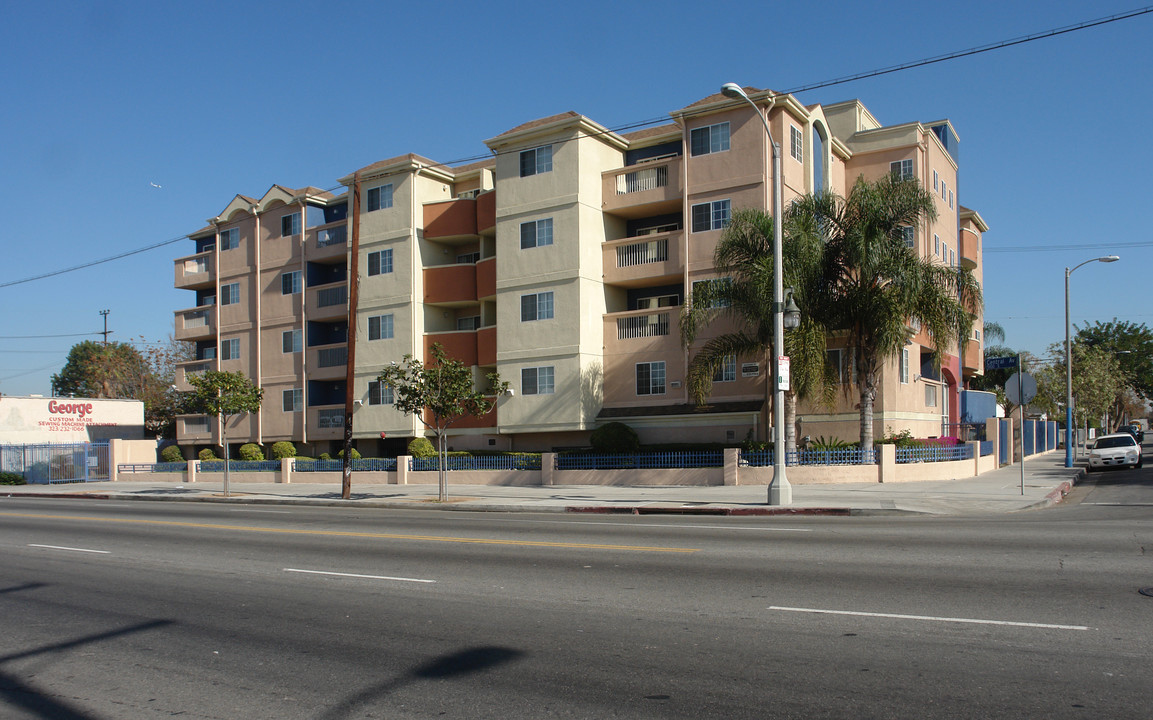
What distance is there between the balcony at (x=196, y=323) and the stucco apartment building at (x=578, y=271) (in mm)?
7189

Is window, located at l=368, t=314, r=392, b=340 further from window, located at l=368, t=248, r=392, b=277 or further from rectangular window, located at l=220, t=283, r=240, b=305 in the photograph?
rectangular window, located at l=220, t=283, r=240, b=305

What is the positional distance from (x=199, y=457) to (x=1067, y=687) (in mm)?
49054

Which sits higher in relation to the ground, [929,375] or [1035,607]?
[929,375]

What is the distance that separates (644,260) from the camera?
3409 cm

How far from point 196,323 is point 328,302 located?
11.7 m

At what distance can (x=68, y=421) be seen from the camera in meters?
51.1

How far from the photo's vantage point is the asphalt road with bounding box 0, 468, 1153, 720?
5895 millimetres

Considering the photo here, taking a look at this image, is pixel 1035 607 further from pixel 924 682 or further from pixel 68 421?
pixel 68 421

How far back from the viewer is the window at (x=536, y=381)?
34.4 metres

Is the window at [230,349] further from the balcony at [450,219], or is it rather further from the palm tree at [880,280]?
the palm tree at [880,280]

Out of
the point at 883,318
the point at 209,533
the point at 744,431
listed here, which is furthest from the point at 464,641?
the point at 744,431

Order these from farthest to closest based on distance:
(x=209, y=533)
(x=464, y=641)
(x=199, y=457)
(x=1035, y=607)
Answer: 1. (x=199, y=457)
2. (x=209, y=533)
3. (x=1035, y=607)
4. (x=464, y=641)

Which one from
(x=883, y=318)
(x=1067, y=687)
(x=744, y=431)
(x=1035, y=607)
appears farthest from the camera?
(x=744, y=431)

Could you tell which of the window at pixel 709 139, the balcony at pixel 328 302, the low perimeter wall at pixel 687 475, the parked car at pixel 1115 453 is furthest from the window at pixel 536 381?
the parked car at pixel 1115 453
